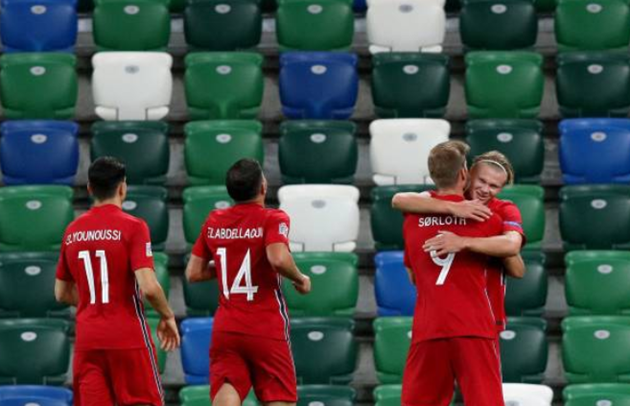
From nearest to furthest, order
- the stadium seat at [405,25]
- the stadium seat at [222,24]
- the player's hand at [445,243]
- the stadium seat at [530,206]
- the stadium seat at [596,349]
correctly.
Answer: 1. the player's hand at [445,243]
2. the stadium seat at [596,349]
3. the stadium seat at [530,206]
4. the stadium seat at [405,25]
5. the stadium seat at [222,24]

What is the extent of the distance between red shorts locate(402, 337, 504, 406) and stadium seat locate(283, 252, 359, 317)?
2.81 m

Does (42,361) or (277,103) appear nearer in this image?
(42,361)

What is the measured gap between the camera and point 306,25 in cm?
1147

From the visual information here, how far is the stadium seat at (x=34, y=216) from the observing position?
10062 mm

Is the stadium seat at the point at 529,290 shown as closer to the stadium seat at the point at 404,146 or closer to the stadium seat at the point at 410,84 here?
the stadium seat at the point at 404,146

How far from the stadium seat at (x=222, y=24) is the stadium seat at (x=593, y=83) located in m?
2.06

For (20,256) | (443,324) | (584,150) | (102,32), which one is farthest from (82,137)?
(443,324)

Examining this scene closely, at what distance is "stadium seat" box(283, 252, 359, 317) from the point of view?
31.6ft

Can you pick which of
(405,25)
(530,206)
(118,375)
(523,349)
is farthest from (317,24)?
(118,375)

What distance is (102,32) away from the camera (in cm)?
1149

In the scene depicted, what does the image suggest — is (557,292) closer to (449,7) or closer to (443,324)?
(449,7)

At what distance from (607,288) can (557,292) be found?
2.25ft

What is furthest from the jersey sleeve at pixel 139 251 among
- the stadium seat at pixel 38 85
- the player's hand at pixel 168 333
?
the stadium seat at pixel 38 85

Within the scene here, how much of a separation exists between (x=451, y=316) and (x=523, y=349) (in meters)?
2.63
